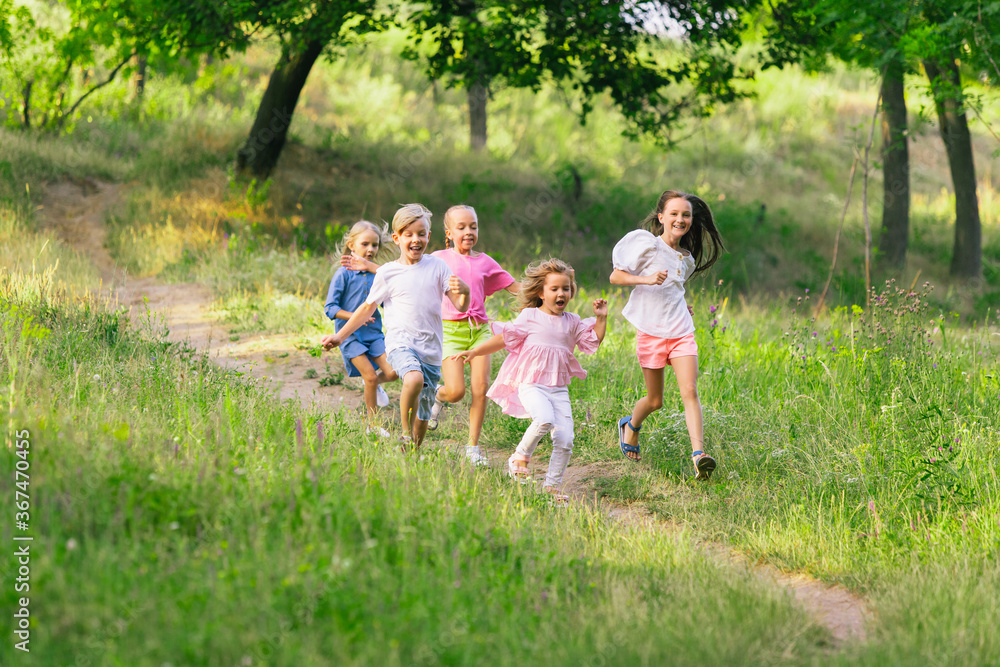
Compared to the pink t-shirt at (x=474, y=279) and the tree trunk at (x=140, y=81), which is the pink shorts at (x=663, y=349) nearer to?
the pink t-shirt at (x=474, y=279)

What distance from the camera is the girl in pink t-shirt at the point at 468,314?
220 inches

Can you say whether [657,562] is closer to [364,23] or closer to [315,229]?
[364,23]

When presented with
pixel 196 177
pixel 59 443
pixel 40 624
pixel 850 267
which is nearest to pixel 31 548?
pixel 40 624

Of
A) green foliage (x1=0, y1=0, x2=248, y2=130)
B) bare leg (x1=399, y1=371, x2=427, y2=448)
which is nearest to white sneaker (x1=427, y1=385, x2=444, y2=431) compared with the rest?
bare leg (x1=399, y1=371, x2=427, y2=448)

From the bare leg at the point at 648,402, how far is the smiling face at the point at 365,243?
7.43ft

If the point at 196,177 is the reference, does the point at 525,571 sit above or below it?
below

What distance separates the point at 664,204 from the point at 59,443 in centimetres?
385

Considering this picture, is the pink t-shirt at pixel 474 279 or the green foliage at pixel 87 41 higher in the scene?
the green foliage at pixel 87 41

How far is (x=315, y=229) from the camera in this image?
1246 centimetres

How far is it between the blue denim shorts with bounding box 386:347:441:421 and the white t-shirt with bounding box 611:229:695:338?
1.37m

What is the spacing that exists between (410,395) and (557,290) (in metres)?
1.17

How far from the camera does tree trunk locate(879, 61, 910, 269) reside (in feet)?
45.4
